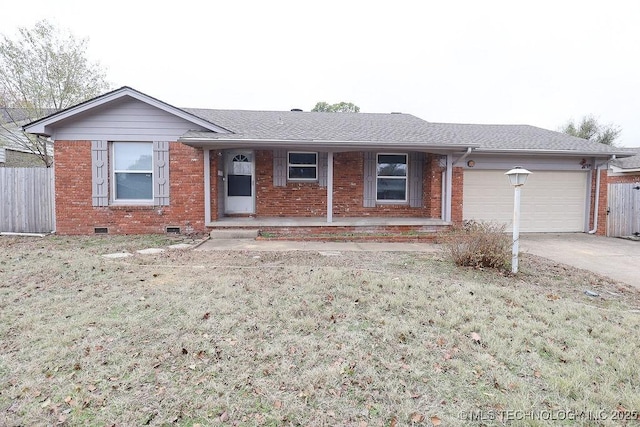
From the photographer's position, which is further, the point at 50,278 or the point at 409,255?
the point at 409,255

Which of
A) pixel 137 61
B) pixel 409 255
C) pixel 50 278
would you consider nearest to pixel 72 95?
pixel 137 61

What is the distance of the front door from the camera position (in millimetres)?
10875

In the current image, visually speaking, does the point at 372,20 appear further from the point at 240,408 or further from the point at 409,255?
the point at 240,408

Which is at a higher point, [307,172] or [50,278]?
[307,172]

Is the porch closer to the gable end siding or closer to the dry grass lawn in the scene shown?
the gable end siding

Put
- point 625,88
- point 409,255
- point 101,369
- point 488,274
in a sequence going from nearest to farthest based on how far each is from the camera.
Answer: point 101,369 → point 488,274 → point 409,255 → point 625,88

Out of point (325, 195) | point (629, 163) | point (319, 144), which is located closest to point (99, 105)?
point (319, 144)

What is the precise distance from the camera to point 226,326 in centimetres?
348

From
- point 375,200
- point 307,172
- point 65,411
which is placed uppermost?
point 307,172

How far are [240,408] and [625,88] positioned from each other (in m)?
30.7

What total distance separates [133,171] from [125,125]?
125 centimetres

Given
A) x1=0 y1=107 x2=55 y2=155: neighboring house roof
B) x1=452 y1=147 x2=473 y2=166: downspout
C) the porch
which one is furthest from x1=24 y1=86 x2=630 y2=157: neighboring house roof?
x1=0 y1=107 x2=55 y2=155: neighboring house roof

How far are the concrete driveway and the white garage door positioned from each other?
53 centimetres

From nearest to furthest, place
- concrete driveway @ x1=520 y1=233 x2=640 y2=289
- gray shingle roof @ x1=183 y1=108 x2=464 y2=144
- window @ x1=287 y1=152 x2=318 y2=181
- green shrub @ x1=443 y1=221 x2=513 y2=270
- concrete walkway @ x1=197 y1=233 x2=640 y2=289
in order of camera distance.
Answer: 1. green shrub @ x1=443 y1=221 x2=513 y2=270
2. concrete driveway @ x1=520 y1=233 x2=640 y2=289
3. concrete walkway @ x1=197 y1=233 x2=640 y2=289
4. gray shingle roof @ x1=183 y1=108 x2=464 y2=144
5. window @ x1=287 y1=152 x2=318 y2=181
